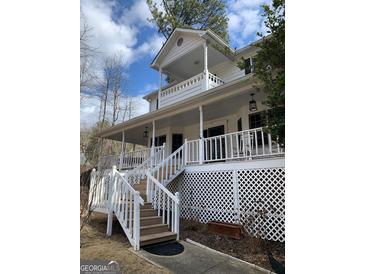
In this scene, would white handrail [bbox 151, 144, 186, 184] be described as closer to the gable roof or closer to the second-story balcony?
the second-story balcony

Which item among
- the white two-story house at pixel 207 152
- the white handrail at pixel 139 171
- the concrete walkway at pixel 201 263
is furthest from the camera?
the white handrail at pixel 139 171

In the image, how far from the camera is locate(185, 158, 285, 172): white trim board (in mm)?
4782

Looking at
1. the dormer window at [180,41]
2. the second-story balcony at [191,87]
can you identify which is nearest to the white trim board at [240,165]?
the second-story balcony at [191,87]

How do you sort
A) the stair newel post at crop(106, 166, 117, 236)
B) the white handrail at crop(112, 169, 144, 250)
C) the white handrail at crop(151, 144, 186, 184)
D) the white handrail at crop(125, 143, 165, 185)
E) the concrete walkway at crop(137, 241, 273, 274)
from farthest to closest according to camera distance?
the white handrail at crop(125, 143, 165, 185) < the white handrail at crop(151, 144, 186, 184) < the stair newel post at crop(106, 166, 117, 236) < the white handrail at crop(112, 169, 144, 250) < the concrete walkway at crop(137, 241, 273, 274)

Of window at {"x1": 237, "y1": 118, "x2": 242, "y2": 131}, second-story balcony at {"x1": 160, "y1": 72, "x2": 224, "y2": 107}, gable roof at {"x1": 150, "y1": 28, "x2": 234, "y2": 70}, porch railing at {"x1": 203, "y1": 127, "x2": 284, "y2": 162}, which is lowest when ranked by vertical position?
porch railing at {"x1": 203, "y1": 127, "x2": 284, "y2": 162}

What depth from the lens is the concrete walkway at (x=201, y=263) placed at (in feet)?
10.4

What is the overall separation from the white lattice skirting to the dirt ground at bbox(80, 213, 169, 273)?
7.09ft

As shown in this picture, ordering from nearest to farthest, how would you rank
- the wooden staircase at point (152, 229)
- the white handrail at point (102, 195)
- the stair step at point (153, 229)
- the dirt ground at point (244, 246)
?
1. the dirt ground at point (244, 246)
2. the wooden staircase at point (152, 229)
3. the stair step at point (153, 229)
4. the white handrail at point (102, 195)

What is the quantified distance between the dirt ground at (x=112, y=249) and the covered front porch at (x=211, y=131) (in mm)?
2965

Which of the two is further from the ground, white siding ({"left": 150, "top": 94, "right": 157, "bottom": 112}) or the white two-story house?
white siding ({"left": 150, "top": 94, "right": 157, "bottom": 112})

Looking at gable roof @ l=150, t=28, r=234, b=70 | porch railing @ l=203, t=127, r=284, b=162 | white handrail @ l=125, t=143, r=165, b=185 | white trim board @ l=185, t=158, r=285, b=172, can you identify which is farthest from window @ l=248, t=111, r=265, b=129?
white handrail @ l=125, t=143, r=165, b=185

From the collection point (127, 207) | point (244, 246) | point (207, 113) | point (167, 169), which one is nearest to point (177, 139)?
point (207, 113)

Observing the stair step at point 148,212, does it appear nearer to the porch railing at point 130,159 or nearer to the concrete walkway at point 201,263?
the concrete walkway at point 201,263

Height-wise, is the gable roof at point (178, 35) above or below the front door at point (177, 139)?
above
